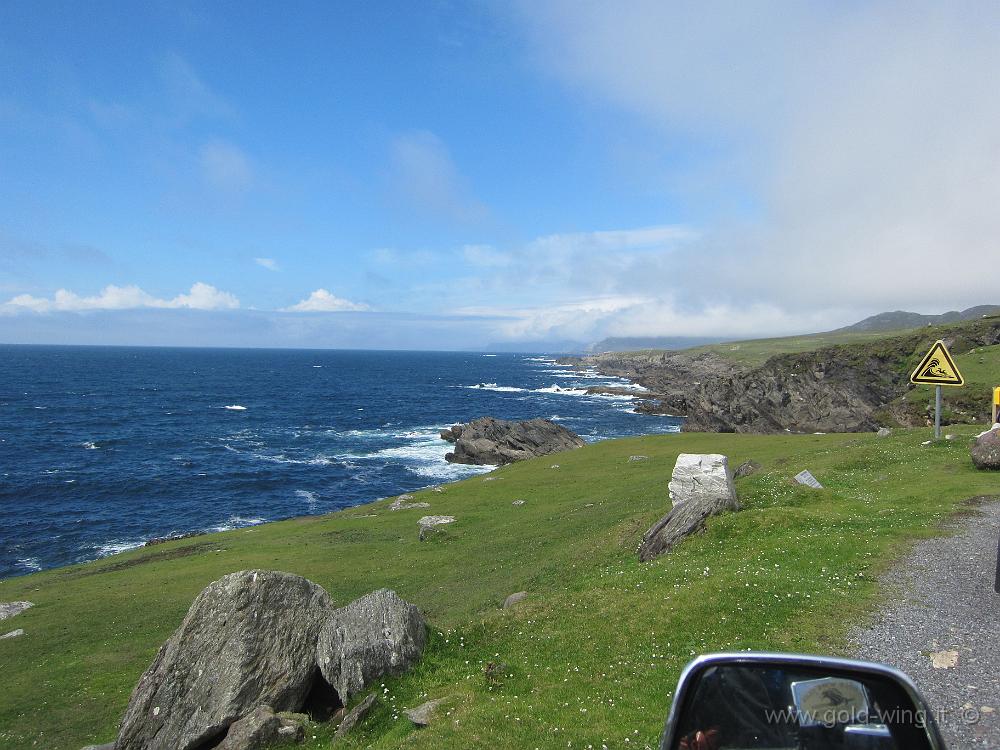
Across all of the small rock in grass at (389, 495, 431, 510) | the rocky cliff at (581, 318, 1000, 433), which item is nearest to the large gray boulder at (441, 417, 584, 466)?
the rocky cliff at (581, 318, 1000, 433)

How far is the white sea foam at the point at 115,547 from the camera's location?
171ft

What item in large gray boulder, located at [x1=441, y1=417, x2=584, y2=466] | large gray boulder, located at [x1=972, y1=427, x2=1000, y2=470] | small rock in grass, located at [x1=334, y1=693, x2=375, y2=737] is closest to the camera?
small rock in grass, located at [x1=334, y1=693, x2=375, y2=737]

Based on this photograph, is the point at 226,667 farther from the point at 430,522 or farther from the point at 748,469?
the point at 748,469

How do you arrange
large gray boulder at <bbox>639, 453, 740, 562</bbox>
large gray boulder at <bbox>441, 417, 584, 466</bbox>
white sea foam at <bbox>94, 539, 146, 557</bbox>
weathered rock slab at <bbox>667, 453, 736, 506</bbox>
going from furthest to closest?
large gray boulder at <bbox>441, 417, 584, 466</bbox> < white sea foam at <bbox>94, 539, 146, 557</bbox> < weathered rock slab at <bbox>667, 453, 736, 506</bbox> < large gray boulder at <bbox>639, 453, 740, 562</bbox>

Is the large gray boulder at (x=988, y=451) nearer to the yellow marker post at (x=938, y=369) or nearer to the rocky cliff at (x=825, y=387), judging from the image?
the yellow marker post at (x=938, y=369)

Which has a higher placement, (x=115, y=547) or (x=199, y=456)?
(x=199, y=456)

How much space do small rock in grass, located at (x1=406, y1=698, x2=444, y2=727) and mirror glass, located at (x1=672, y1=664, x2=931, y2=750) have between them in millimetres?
9464

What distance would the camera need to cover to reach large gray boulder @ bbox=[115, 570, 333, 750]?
53.5ft

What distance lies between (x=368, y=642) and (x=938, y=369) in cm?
3256

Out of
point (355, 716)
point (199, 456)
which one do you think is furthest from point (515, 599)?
point (199, 456)

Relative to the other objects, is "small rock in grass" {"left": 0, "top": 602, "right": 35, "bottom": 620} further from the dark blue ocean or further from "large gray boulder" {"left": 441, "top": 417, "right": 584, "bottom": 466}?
"large gray boulder" {"left": 441, "top": 417, "right": 584, "bottom": 466}

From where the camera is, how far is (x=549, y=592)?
77.3 feet

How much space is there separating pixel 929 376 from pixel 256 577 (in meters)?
34.6

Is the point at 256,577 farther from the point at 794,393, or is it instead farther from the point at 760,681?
the point at 794,393
